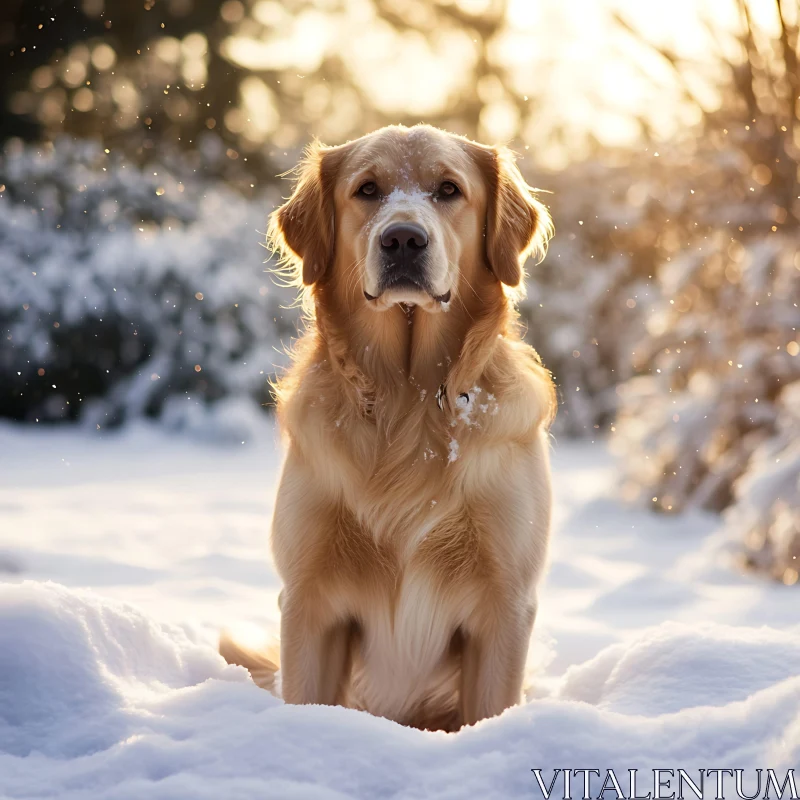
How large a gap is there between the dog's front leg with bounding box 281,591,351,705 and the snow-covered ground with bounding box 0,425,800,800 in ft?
0.59

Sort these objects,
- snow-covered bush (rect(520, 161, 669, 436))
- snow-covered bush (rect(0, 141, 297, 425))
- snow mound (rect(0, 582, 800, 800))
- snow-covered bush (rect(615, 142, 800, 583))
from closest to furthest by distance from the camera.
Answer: snow mound (rect(0, 582, 800, 800)) → snow-covered bush (rect(615, 142, 800, 583)) → snow-covered bush (rect(0, 141, 297, 425)) → snow-covered bush (rect(520, 161, 669, 436))

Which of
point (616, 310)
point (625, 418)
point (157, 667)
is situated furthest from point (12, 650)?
point (616, 310)

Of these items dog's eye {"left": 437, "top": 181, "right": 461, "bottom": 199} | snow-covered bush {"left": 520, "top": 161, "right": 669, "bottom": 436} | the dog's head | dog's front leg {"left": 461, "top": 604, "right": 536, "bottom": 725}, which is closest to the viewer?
dog's front leg {"left": 461, "top": 604, "right": 536, "bottom": 725}

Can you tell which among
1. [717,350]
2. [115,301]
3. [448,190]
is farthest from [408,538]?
[115,301]

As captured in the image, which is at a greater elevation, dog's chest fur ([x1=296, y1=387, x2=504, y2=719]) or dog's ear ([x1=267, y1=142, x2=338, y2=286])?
dog's ear ([x1=267, y1=142, x2=338, y2=286])

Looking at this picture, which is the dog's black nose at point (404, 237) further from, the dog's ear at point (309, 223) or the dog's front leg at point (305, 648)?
the dog's front leg at point (305, 648)

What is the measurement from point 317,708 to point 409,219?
1.33 m

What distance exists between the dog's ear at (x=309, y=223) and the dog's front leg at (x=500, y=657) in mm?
1132

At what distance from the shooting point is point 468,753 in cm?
159

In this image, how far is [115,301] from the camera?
8742 millimetres

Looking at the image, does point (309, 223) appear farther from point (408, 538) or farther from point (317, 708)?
point (317, 708)

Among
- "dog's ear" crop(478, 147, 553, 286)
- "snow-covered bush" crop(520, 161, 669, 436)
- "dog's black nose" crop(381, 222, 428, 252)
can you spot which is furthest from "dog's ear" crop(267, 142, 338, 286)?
"snow-covered bush" crop(520, 161, 669, 436)

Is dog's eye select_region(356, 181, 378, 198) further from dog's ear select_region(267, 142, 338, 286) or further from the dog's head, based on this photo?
dog's ear select_region(267, 142, 338, 286)

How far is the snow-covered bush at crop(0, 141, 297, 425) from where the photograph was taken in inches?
336
